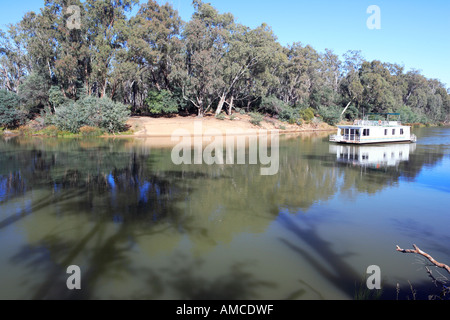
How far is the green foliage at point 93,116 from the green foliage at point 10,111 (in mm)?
6524

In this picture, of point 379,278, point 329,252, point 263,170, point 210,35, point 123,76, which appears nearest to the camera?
point 379,278

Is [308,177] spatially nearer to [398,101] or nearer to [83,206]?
[83,206]

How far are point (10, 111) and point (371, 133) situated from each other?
45.2 meters

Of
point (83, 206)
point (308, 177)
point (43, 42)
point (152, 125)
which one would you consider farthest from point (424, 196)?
point (43, 42)

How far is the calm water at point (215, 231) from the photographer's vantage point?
6406mm

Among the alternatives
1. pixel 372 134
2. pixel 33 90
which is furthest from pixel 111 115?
pixel 372 134

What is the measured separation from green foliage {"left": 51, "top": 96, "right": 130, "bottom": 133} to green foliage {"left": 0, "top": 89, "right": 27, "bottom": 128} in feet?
21.4

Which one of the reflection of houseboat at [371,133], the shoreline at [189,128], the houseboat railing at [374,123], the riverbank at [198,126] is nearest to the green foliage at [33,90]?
the shoreline at [189,128]

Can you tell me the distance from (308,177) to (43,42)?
40.0 metres

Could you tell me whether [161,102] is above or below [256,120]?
above

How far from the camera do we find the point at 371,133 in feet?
111

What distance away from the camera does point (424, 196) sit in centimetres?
Result: 1305

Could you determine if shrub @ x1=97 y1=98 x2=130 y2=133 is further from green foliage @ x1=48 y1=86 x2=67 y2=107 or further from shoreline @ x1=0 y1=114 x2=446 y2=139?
green foliage @ x1=48 y1=86 x2=67 y2=107

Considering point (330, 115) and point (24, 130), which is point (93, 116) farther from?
point (330, 115)
